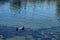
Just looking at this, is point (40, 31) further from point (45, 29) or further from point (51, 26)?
point (51, 26)

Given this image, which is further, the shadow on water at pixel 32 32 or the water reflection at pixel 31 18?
the water reflection at pixel 31 18

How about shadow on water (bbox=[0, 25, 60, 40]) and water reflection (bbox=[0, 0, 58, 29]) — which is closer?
shadow on water (bbox=[0, 25, 60, 40])

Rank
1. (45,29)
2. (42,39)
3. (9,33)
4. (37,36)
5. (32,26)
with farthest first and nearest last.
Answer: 1. (32,26)
2. (45,29)
3. (9,33)
4. (37,36)
5. (42,39)

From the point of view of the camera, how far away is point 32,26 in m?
13.7

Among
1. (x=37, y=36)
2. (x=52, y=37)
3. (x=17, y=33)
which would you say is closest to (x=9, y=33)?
(x=17, y=33)

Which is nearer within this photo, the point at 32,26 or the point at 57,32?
the point at 57,32

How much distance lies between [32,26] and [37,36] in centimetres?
260

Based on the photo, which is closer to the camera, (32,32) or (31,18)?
(32,32)

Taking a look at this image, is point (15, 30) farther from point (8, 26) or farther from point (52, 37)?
point (52, 37)

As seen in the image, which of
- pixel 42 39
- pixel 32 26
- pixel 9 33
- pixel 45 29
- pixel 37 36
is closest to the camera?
pixel 42 39

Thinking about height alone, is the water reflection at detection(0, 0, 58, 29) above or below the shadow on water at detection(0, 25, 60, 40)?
below

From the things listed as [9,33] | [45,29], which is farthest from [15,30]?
[45,29]

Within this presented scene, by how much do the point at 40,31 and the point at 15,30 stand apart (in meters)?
1.51

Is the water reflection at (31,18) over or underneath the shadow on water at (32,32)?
underneath
